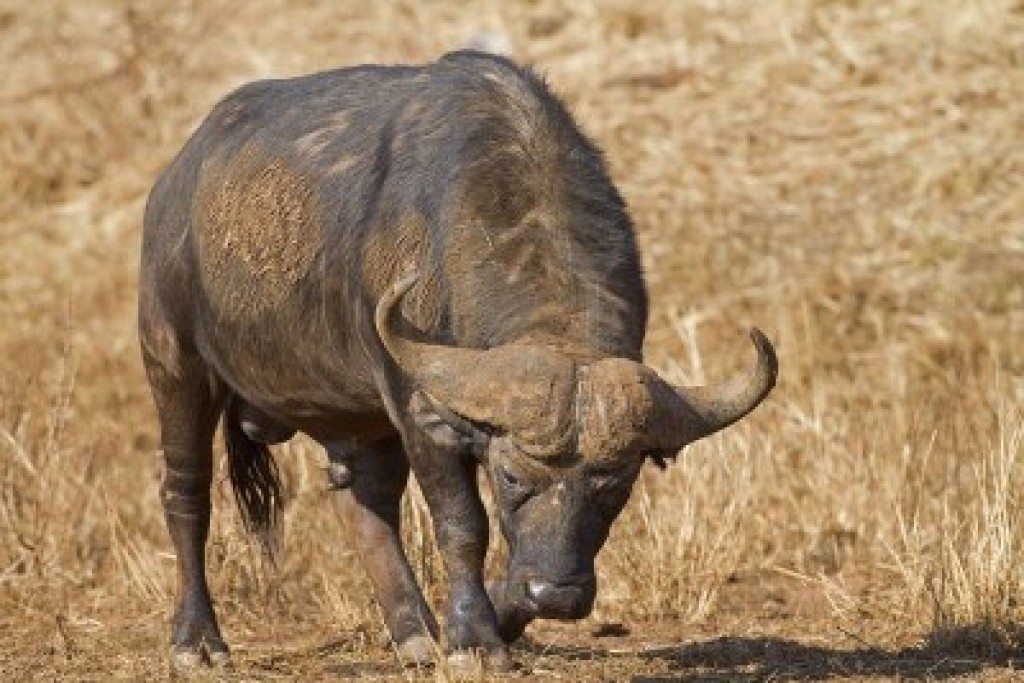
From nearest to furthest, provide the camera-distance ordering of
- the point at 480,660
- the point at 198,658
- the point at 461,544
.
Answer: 1. the point at 480,660
2. the point at 461,544
3. the point at 198,658

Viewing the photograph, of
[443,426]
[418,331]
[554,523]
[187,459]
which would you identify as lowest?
[187,459]

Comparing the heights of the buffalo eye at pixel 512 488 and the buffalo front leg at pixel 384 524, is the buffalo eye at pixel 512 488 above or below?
above

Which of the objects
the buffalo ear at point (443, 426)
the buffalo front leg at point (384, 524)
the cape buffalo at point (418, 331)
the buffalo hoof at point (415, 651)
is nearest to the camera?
the cape buffalo at point (418, 331)

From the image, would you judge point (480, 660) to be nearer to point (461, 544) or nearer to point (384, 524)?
point (461, 544)

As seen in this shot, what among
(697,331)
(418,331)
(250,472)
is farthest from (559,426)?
(697,331)

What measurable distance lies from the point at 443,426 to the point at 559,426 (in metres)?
0.60

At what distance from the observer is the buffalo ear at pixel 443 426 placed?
7492 mm

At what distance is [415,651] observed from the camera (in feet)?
28.9

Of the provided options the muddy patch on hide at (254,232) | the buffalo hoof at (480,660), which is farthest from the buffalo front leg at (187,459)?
the buffalo hoof at (480,660)

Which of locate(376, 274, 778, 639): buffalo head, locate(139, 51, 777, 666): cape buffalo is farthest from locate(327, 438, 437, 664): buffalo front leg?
locate(376, 274, 778, 639): buffalo head

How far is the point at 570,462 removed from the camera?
717 centimetres

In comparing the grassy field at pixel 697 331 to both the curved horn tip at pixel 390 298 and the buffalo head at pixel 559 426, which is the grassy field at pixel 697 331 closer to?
the buffalo head at pixel 559 426

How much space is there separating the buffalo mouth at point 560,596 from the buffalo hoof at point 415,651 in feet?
5.09

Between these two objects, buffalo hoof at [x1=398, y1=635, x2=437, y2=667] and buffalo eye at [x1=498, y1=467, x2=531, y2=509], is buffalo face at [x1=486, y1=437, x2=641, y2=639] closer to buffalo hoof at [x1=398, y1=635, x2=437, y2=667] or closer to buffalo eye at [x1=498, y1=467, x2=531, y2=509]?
buffalo eye at [x1=498, y1=467, x2=531, y2=509]
